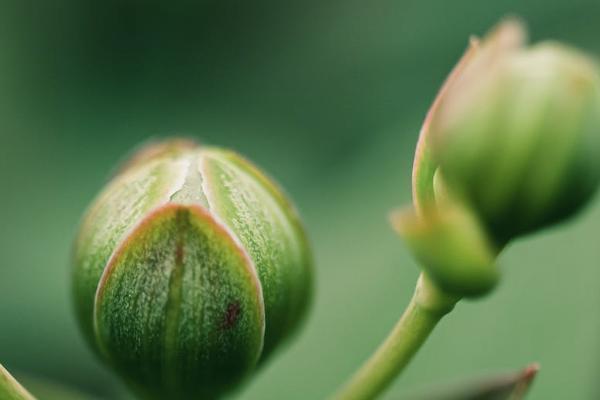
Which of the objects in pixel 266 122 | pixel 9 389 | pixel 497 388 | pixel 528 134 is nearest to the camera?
pixel 528 134

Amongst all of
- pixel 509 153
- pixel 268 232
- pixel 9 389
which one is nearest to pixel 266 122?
pixel 268 232

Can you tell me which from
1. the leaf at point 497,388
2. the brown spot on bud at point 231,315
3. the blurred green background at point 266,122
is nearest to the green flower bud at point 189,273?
the brown spot on bud at point 231,315

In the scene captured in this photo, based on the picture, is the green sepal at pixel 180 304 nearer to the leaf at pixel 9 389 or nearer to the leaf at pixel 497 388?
the leaf at pixel 9 389

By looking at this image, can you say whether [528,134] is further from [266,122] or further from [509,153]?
[266,122]

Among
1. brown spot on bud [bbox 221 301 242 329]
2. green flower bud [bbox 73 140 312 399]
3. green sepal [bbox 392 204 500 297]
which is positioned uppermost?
green flower bud [bbox 73 140 312 399]

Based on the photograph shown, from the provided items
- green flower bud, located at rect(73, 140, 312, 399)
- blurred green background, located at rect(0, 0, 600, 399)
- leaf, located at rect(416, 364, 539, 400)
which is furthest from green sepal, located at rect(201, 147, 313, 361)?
blurred green background, located at rect(0, 0, 600, 399)

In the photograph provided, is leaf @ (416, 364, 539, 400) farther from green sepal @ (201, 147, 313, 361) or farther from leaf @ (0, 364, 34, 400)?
leaf @ (0, 364, 34, 400)
